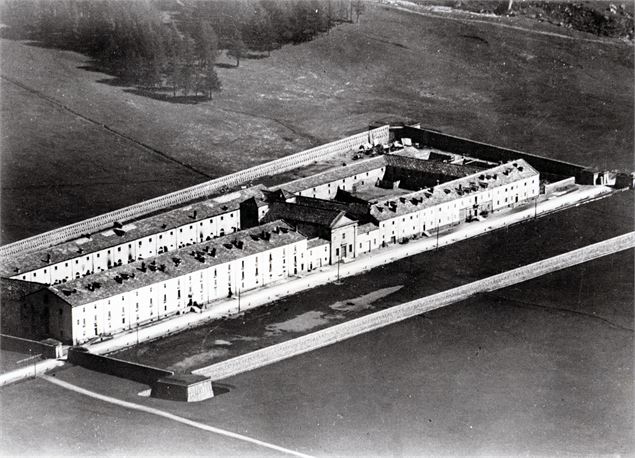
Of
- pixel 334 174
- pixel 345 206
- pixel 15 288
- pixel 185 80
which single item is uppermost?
pixel 185 80

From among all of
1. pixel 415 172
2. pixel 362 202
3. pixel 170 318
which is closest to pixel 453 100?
pixel 415 172

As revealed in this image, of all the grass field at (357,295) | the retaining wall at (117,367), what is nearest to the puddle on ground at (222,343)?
the grass field at (357,295)

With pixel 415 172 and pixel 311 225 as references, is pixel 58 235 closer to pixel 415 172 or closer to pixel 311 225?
pixel 311 225

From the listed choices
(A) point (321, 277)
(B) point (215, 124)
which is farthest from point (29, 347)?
(B) point (215, 124)

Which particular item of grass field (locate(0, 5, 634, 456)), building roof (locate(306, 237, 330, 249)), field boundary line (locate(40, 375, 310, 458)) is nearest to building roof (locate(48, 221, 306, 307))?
building roof (locate(306, 237, 330, 249))

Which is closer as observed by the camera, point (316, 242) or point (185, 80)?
point (316, 242)

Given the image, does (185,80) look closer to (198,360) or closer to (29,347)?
(29,347)
